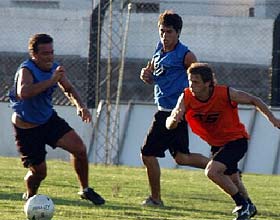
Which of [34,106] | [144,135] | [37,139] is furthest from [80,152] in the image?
[144,135]

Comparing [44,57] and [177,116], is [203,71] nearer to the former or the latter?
[177,116]

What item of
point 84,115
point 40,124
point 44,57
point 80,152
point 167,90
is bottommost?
point 80,152

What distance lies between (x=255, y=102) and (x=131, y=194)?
9.70 ft

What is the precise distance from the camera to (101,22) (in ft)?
63.0

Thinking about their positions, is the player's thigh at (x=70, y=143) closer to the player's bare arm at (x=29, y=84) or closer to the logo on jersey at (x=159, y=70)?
the player's bare arm at (x=29, y=84)

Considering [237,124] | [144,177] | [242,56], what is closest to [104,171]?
[144,177]

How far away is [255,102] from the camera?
395 inches

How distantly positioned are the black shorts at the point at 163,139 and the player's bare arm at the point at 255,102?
1.45m

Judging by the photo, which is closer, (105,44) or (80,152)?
(80,152)

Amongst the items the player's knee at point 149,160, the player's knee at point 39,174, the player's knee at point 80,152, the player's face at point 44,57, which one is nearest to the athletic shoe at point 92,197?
the player's knee at point 80,152

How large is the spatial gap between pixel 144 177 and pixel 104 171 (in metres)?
1.26

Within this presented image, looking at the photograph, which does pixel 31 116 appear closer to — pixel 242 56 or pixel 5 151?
pixel 5 151

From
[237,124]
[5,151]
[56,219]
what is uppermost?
[237,124]

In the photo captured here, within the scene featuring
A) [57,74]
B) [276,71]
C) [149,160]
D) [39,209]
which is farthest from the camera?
[276,71]
